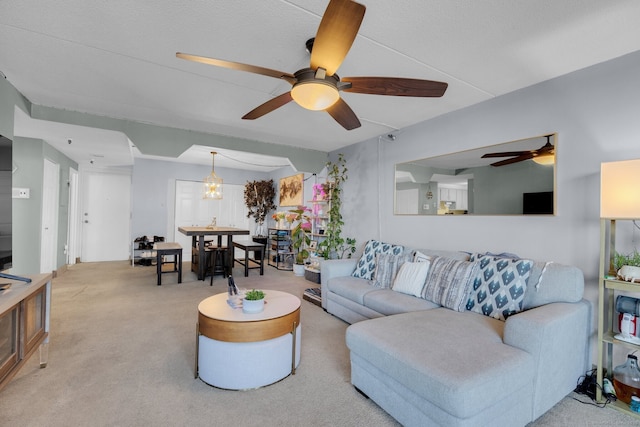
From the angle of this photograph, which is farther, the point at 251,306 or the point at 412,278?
the point at 412,278

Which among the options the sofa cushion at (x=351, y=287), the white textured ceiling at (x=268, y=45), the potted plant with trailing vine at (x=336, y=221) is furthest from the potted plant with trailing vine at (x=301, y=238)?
the white textured ceiling at (x=268, y=45)

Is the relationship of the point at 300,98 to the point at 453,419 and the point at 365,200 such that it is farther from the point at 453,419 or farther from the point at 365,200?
the point at 365,200

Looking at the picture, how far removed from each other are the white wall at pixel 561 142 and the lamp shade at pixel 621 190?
36 centimetres

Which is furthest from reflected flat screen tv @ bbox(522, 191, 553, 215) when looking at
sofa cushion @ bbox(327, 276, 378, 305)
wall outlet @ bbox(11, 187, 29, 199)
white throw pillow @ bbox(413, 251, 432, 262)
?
wall outlet @ bbox(11, 187, 29, 199)

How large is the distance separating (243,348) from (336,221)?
3092mm

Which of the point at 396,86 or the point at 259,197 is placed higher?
the point at 396,86

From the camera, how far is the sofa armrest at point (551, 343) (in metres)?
1.61

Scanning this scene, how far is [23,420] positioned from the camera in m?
1.62

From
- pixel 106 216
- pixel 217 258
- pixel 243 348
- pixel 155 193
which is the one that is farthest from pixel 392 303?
pixel 106 216

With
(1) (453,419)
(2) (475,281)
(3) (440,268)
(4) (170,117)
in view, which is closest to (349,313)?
(3) (440,268)

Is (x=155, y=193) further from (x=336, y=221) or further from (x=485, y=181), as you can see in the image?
(x=485, y=181)

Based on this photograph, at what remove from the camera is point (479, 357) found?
1.52 m

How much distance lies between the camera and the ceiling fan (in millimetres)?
1322

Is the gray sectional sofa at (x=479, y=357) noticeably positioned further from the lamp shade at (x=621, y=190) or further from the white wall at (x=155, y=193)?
the white wall at (x=155, y=193)
